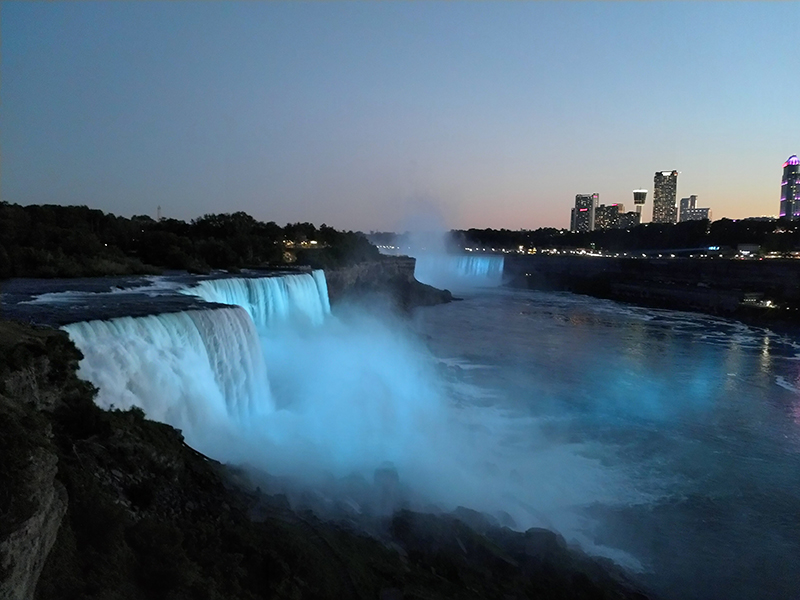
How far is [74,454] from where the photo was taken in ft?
17.9

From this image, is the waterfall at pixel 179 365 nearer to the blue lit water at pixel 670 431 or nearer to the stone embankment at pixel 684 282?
the blue lit water at pixel 670 431

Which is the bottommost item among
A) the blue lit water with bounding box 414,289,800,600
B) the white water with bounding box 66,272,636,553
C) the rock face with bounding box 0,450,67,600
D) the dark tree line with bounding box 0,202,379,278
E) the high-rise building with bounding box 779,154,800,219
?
the blue lit water with bounding box 414,289,800,600

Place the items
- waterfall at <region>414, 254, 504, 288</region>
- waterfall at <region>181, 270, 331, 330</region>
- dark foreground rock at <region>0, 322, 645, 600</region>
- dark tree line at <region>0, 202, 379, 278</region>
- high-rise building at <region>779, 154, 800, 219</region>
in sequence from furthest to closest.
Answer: high-rise building at <region>779, 154, 800, 219</region>, waterfall at <region>414, 254, 504, 288</region>, dark tree line at <region>0, 202, 379, 278</region>, waterfall at <region>181, 270, 331, 330</region>, dark foreground rock at <region>0, 322, 645, 600</region>

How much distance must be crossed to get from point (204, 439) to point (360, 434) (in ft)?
12.7

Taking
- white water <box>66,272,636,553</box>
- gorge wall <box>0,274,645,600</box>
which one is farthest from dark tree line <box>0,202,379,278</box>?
gorge wall <box>0,274,645,600</box>

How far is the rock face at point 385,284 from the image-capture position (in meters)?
32.8

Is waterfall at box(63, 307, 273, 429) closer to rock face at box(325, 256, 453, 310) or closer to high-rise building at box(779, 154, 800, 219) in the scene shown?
rock face at box(325, 256, 453, 310)

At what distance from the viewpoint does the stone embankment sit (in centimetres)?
4178

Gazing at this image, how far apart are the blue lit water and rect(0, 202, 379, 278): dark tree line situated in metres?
11.0

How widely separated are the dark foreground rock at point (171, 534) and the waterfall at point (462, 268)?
6411 centimetres

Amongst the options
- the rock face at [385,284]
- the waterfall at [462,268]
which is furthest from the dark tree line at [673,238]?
the rock face at [385,284]

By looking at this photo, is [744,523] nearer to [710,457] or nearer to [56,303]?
[710,457]

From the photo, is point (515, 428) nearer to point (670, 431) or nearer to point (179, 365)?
point (670, 431)

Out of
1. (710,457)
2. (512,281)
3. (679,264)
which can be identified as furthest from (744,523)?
(512,281)
